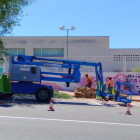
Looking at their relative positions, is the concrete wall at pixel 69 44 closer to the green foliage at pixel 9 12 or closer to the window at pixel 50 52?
the window at pixel 50 52

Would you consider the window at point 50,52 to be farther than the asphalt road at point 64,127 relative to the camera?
Yes

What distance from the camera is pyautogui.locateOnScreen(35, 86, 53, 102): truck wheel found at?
13094mm

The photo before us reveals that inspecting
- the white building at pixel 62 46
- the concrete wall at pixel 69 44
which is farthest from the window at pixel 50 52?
the concrete wall at pixel 69 44

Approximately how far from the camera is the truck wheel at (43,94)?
516 inches

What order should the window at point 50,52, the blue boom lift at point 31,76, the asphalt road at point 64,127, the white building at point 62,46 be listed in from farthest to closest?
the window at point 50,52
the white building at point 62,46
the blue boom lift at point 31,76
the asphalt road at point 64,127

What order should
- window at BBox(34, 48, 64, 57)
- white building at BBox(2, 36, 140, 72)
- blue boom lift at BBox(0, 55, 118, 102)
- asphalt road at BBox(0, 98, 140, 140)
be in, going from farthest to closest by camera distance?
window at BBox(34, 48, 64, 57)
white building at BBox(2, 36, 140, 72)
blue boom lift at BBox(0, 55, 118, 102)
asphalt road at BBox(0, 98, 140, 140)

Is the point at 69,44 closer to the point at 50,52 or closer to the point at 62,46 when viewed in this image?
the point at 62,46

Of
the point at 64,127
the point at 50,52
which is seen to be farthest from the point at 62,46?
the point at 64,127

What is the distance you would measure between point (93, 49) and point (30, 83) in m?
21.8

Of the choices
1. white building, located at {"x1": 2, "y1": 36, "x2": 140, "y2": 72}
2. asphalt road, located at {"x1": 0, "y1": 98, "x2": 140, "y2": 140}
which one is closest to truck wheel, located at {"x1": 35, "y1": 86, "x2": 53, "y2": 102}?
asphalt road, located at {"x1": 0, "y1": 98, "x2": 140, "y2": 140}

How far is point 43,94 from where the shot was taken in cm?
1319

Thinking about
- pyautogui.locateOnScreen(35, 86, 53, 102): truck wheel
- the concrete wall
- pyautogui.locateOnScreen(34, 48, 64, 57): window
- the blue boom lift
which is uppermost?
the concrete wall

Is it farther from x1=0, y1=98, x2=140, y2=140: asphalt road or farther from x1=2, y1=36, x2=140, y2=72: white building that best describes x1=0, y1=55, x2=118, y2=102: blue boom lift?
x1=2, y1=36, x2=140, y2=72: white building

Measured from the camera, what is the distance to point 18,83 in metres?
13.2
